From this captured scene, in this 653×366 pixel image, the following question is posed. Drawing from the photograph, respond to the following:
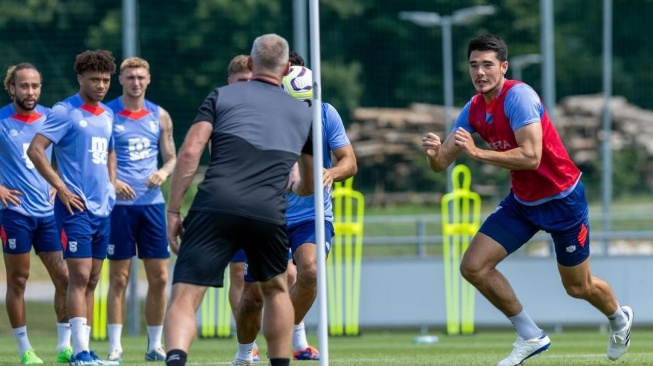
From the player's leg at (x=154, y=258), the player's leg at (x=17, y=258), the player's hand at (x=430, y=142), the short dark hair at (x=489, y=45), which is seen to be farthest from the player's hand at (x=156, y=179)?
the short dark hair at (x=489, y=45)

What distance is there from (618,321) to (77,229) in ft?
14.7

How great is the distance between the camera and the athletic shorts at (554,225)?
9844 mm

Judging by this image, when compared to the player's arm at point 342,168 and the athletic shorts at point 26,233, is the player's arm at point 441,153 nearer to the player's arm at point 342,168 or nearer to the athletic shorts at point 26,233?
the player's arm at point 342,168

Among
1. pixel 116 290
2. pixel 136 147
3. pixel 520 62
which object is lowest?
pixel 116 290

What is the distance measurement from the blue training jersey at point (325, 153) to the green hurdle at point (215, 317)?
656cm

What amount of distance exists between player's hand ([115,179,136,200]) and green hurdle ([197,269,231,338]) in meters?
4.64

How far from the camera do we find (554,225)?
9.84 metres

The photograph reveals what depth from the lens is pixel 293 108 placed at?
25.8 feet

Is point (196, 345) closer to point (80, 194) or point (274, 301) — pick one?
point (80, 194)

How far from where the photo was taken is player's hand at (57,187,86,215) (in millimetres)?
10789

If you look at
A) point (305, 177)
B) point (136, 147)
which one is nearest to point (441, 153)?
point (305, 177)

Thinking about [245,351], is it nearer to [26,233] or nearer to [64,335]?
[64,335]

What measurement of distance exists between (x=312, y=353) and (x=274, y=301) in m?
3.63

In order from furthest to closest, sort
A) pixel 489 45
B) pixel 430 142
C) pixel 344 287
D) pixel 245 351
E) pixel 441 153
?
pixel 344 287 < pixel 441 153 < pixel 489 45 < pixel 430 142 < pixel 245 351
